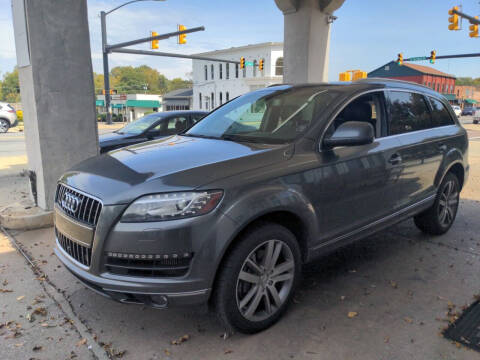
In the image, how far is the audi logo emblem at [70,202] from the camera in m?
2.72

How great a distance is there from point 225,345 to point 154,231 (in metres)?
1.01

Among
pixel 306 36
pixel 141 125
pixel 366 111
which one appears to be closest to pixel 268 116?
pixel 366 111

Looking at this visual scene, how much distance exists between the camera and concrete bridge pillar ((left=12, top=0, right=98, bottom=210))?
494 cm

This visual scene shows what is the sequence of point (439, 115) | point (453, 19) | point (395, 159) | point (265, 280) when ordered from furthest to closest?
point (453, 19), point (439, 115), point (395, 159), point (265, 280)

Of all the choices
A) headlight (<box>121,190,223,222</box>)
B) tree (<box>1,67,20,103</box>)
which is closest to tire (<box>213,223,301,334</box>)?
headlight (<box>121,190,223,222</box>)

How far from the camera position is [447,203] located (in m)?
4.84

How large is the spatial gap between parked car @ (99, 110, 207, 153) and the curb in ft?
11.3

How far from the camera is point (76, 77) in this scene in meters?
5.24

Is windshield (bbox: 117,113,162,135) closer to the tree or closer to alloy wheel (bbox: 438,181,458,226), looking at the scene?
alloy wheel (bbox: 438,181,458,226)

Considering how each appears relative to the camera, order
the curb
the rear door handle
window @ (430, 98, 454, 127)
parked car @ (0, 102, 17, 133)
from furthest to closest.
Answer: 1. parked car @ (0, 102, 17, 133)
2. the curb
3. window @ (430, 98, 454, 127)
4. the rear door handle

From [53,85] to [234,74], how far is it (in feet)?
164

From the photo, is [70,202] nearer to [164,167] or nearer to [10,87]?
[164,167]

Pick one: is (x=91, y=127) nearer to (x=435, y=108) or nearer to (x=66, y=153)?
(x=66, y=153)

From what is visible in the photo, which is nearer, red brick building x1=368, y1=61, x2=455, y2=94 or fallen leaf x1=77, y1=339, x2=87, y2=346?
fallen leaf x1=77, y1=339, x2=87, y2=346
